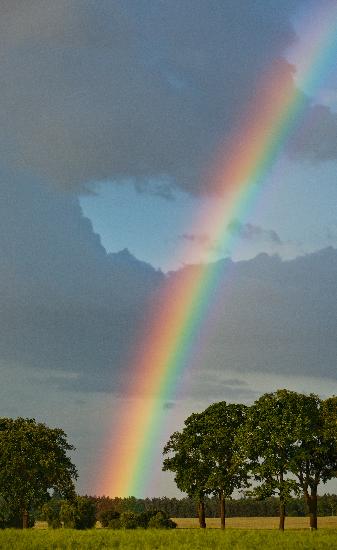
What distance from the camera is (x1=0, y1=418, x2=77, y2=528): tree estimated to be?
78.1 m

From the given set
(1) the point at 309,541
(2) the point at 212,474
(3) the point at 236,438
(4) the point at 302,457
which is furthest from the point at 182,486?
(1) the point at 309,541

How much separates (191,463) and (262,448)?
12.6 m

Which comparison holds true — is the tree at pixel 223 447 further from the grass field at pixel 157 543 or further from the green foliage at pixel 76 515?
the grass field at pixel 157 543

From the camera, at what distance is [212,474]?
89.2 m

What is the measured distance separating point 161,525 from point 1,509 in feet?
59.5

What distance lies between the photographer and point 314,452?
83.4 meters

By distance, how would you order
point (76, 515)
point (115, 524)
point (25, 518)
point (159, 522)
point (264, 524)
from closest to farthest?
point (25, 518) → point (76, 515) → point (159, 522) → point (115, 524) → point (264, 524)

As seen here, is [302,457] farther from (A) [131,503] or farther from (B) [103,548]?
(A) [131,503]

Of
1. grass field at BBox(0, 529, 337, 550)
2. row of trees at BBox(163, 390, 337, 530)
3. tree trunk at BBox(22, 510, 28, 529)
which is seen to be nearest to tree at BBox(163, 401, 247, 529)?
row of trees at BBox(163, 390, 337, 530)

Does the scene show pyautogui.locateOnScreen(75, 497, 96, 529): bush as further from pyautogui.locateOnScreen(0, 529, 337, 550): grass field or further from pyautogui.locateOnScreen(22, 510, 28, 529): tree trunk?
pyautogui.locateOnScreen(0, 529, 337, 550): grass field

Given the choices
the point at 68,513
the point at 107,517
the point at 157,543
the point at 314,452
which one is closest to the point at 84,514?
the point at 68,513

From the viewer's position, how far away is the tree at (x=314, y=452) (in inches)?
3236

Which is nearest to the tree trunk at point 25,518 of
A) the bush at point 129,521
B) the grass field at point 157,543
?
the bush at point 129,521

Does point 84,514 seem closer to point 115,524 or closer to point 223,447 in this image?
point 115,524
